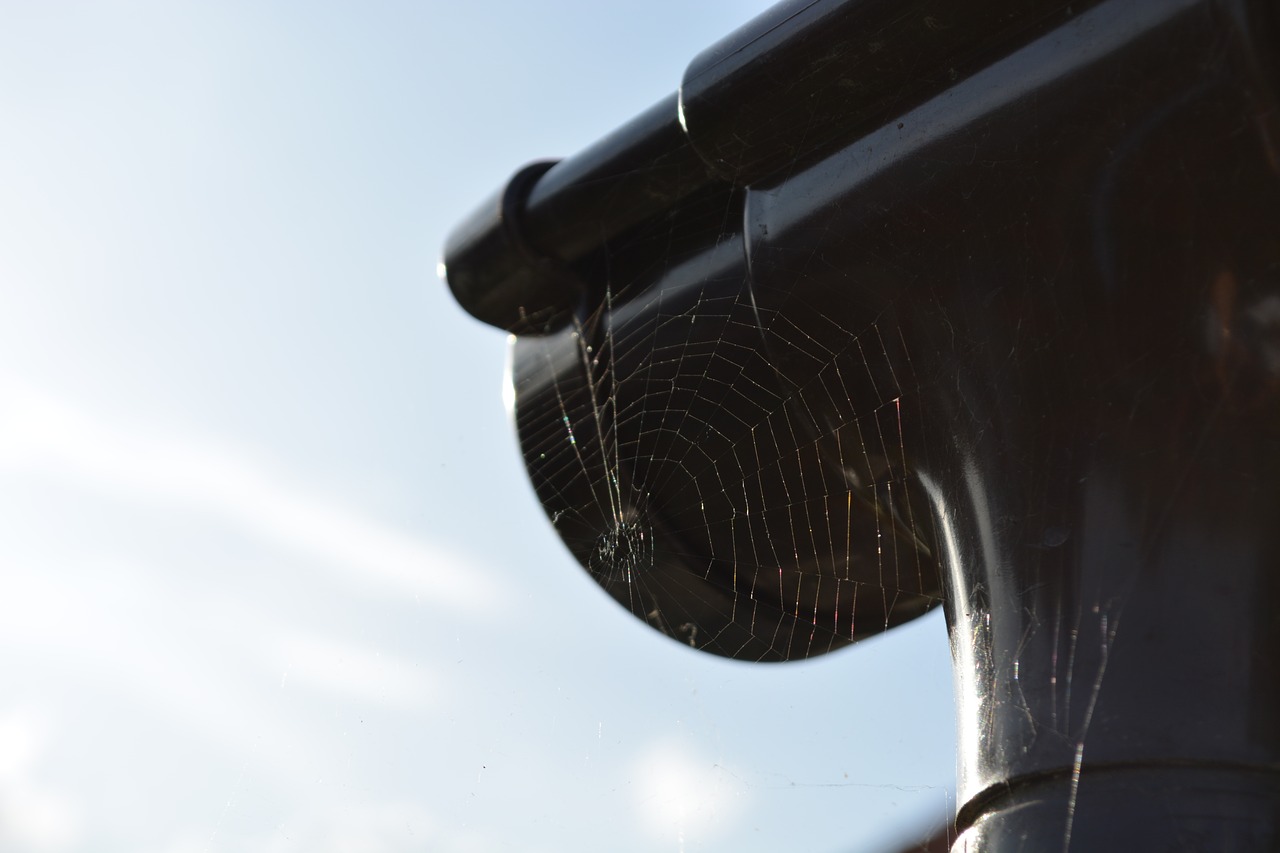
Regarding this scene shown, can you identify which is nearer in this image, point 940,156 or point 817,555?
point 940,156

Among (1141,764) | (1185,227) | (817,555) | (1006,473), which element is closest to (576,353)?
(817,555)

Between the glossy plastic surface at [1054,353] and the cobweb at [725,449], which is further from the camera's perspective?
the cobweb at [725,449]

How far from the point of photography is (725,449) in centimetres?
348

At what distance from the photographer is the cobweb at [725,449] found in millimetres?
2877

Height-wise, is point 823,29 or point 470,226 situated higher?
point 470,226

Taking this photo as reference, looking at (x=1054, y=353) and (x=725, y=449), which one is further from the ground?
(x=725, y=449)

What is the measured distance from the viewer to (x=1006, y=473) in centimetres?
243

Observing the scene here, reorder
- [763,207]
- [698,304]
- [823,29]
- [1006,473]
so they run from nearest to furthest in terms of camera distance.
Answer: [1006,473] < [823,29] < [763,207] < [698,304]

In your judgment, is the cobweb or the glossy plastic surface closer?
the glossy plastic surface

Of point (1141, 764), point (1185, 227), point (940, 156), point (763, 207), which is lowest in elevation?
point (1141, 764)

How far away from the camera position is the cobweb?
2.88 meters

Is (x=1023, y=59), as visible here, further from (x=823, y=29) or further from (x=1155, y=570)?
(x=1155, y=570)

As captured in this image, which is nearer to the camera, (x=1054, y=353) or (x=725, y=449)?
(x=1054, y=353)

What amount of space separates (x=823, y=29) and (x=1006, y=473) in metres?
1.06
